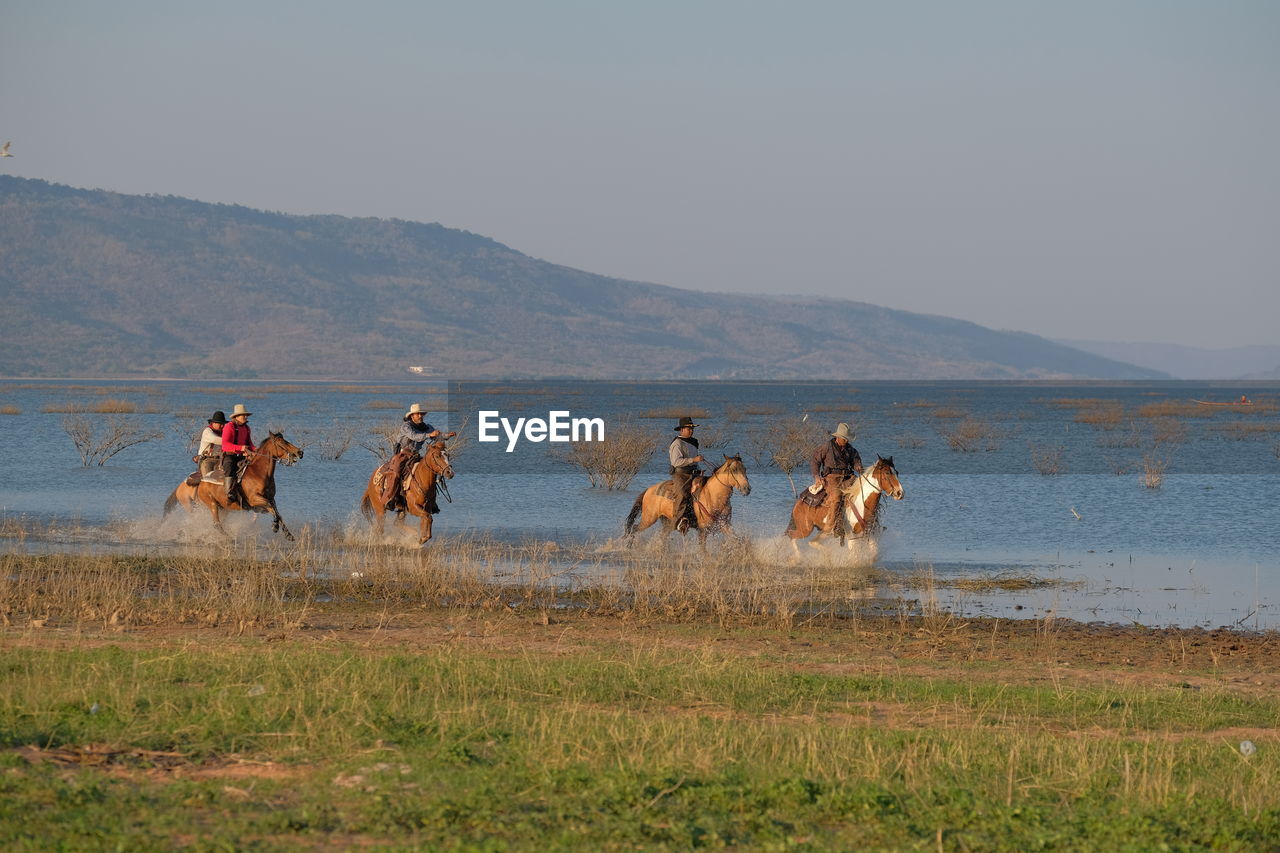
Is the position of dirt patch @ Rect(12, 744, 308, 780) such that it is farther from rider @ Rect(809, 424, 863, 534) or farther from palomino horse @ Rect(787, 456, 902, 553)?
rider @ Rect(809, 424, 863, 534)

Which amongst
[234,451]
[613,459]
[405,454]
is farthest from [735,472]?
[613,459]

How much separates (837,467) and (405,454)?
5410mm

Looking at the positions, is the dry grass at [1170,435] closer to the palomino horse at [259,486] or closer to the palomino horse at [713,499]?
the palomino horse at [713,499]

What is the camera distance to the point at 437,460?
1972 centimetres

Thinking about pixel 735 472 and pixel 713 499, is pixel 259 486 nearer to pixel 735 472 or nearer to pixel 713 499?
pixel 713 499

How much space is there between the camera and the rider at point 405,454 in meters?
20.1

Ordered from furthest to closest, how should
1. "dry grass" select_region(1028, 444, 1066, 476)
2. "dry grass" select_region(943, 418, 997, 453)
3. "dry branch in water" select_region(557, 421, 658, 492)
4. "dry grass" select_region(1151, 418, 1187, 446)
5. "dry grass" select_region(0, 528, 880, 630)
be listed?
"dry grass" select_region(1151, 418, 1187, 446), "dry grass" select_region(943, 418, 997, 453), "dry grass" select_region(1028, 444, 1066, 476), "dry branch in water" select_region(557, 421, 658, 492), "dry grass" select_region(0, 528, 880, 630)

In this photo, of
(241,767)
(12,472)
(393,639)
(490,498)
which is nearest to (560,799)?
(241,767)

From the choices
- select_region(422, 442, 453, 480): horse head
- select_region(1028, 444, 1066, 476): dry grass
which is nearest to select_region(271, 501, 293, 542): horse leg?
select_region(422, 442, 453, 480): horse head

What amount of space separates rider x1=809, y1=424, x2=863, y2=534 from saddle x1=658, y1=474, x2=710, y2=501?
4.55 ft

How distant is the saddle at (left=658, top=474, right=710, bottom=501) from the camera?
2005 centimetres

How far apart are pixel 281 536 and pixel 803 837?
1547 cm

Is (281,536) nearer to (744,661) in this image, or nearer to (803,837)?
(744,661)

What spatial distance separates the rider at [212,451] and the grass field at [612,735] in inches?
261
